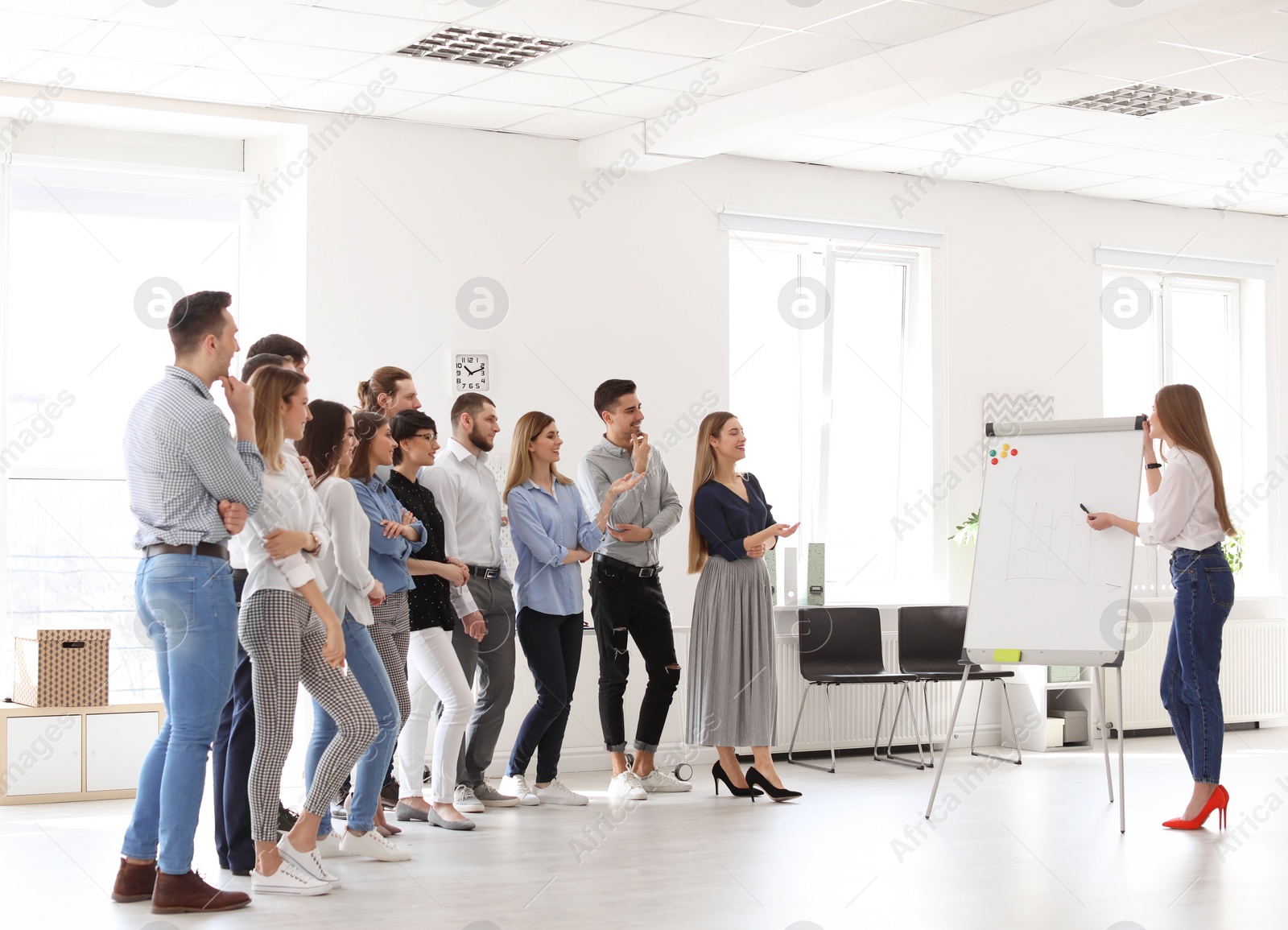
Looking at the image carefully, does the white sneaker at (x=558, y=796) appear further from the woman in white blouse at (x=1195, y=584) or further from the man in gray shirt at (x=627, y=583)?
the woman in white blouse at (x=1195, y=584)

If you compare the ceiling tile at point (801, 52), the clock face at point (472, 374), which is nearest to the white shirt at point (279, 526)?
the clock face at point (472, 374)

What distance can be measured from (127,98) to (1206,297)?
Answer: 264 inches

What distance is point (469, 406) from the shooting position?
562 centimetres

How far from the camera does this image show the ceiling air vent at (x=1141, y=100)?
6.56 metres

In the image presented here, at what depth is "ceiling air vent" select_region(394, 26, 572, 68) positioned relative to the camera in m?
5.66

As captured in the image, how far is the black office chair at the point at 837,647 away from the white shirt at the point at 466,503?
228 cm

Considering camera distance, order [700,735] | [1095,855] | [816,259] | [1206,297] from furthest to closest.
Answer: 1. [1206,297]
2. [816,259]
3. [700,735]
4. [1095,855]

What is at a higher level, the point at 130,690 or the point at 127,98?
the point at 127,98

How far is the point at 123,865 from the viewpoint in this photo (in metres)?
4.07

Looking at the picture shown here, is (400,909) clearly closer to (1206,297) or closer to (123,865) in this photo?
(123,865)

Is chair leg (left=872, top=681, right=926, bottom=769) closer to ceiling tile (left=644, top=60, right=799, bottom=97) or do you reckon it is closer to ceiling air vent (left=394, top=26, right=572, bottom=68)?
ceiling tile (left=644, top=60, right=799, bottom=97)

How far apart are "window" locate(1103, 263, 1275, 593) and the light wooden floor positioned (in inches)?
127

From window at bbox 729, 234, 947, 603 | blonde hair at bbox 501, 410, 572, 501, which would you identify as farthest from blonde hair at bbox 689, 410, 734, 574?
window at bbox 729, 234, 947, 603

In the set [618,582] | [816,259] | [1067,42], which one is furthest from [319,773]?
[816,259]
